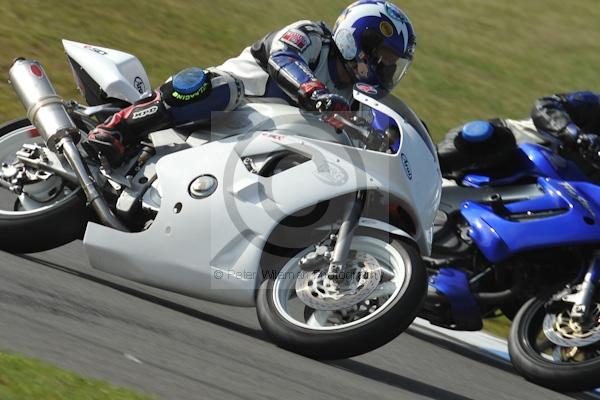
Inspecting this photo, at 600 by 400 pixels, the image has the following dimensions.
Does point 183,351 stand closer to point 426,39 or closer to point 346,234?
point 346,234

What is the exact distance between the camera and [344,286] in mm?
5137

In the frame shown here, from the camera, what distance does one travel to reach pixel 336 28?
19.3 feet

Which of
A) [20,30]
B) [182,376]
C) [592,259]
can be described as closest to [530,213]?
[592,259]

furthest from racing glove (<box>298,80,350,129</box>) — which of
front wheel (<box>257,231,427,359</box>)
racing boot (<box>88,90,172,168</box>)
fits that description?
racing boot (<box>88,90,172,168</box>)

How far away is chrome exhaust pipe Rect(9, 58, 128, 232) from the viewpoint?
18.9 ft

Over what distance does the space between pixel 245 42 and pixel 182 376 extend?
9.44 metres

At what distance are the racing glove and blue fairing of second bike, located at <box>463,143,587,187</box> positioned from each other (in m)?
1.92

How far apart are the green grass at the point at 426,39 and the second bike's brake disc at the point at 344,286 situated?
5.24 m

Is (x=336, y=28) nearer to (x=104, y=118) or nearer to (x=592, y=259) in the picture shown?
(x=104, y=118)

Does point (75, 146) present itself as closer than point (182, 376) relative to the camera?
No

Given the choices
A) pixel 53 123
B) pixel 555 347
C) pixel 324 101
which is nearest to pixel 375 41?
pixel 324 101

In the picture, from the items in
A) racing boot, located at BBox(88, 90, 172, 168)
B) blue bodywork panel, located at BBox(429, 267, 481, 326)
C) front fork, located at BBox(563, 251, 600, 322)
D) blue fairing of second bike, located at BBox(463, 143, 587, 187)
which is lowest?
blue bodywork panel, located at BBox(429, 267, 481, 326)

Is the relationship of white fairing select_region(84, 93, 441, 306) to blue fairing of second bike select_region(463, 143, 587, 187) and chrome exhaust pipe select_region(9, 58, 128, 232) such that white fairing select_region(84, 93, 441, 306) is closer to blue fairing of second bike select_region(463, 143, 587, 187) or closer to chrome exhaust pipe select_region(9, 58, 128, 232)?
chrome exhaust pipe select_region(9, 58, 128, 232)

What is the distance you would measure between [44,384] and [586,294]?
3.40 m
